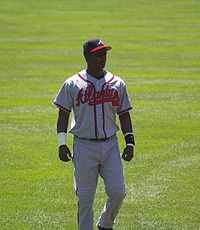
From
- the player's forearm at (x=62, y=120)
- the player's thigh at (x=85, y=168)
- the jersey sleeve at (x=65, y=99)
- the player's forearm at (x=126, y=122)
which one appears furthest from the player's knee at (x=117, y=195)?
the jersey sleeve at (x=65, y=99)

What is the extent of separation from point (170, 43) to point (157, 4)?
647 inches

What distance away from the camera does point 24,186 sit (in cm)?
1230

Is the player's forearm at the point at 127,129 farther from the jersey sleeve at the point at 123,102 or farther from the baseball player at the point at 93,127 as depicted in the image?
the baseball player at the point at 93,127

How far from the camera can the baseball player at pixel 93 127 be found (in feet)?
27.7

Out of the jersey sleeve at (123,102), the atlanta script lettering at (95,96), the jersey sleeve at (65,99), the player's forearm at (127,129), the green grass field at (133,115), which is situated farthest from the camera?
the green grass field at (133,115)

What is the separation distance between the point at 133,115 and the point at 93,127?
9.47 meters

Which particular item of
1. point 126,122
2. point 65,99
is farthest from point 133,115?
point 65,99

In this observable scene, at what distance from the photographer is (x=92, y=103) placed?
8414mm

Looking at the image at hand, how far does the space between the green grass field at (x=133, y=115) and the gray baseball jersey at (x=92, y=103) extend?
77.5 inches

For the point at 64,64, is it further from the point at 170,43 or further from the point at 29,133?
the point at 29,133

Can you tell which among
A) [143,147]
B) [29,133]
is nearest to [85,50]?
[143,147]

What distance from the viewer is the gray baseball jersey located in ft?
27.6

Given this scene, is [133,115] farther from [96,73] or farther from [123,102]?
[96,73]

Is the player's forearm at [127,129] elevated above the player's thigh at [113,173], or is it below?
above
